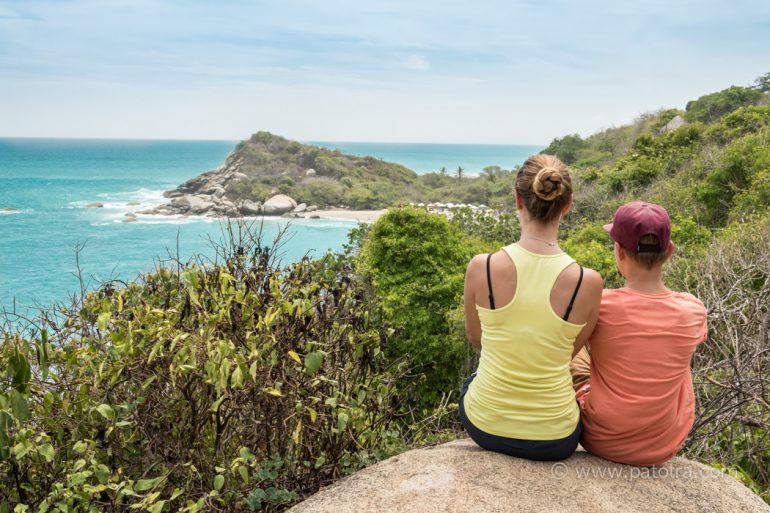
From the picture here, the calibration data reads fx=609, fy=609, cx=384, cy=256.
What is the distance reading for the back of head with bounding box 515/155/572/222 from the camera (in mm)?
2381

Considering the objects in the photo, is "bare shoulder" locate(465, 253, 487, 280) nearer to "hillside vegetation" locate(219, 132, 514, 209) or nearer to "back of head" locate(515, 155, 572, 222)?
"back of head" locate(515, 155, 572, 222)

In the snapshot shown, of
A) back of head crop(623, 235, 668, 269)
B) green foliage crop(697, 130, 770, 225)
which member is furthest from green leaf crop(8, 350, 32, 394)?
green foliage crop(697, 130, 770, 225)

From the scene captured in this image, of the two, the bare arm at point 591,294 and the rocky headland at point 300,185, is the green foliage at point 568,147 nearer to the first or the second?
the rocky headland at point 300,185

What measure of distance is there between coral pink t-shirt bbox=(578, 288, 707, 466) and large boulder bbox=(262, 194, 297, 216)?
176 ft

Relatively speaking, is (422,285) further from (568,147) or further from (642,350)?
(568,147)

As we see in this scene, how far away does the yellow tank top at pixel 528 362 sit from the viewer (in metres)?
2.45

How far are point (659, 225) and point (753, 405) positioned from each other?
281 cm

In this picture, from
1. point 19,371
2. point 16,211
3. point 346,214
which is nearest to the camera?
point 19,371

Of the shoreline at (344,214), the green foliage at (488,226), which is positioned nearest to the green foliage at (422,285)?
the green foliage at (488,226)

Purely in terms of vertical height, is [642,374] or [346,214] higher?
[642,374]

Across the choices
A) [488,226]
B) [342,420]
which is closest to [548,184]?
[342,420]

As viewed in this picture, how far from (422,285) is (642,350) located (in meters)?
7.27

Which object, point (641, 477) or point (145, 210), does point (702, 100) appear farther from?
point (145, 210)

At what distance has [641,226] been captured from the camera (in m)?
2.43
